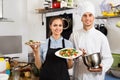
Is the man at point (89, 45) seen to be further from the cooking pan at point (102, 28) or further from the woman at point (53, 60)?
the cooking pan at point (102, 28)

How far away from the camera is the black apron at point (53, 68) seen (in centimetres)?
143

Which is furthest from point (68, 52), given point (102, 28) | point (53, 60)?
point (102, 28)

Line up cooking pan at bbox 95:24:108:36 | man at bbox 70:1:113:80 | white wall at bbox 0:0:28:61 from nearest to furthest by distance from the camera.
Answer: man at bbox 70:1:113:80 → cooking pan at bbox 95:24:108:36 → white wall at bbox 0:0:28:61

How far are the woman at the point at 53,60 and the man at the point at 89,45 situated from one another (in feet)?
0.47

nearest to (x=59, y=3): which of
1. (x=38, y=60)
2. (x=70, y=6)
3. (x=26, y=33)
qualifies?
(x=70, y=6)

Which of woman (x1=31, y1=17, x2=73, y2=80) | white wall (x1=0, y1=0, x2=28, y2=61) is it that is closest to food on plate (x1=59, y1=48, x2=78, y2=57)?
woman (x1=31, y1=17, x2=73, y2=80)

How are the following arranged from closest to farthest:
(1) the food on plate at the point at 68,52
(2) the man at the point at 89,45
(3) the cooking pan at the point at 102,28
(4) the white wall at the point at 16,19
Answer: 1. (1) the food on plate at the point at 68,52
2. (2) the man at the point at 89,45
3. (3) the cooking pan at the point at 102,28
4. (4) the white wall at the point at 16,19

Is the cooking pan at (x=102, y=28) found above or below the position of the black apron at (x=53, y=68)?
above

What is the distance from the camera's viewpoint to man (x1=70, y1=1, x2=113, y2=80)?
1497 mm

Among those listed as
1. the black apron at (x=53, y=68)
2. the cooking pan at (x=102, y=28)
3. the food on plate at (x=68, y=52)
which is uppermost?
the cooking pan at (x=102, y=28)

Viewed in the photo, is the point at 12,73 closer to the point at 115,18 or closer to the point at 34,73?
the point at 34,73

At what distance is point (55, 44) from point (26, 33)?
1.76 metres

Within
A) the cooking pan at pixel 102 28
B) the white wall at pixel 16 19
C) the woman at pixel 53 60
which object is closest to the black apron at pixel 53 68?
the woman at pixel 53 60

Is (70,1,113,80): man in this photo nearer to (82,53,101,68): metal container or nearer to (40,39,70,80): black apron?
(82,53,101,68): metal container
